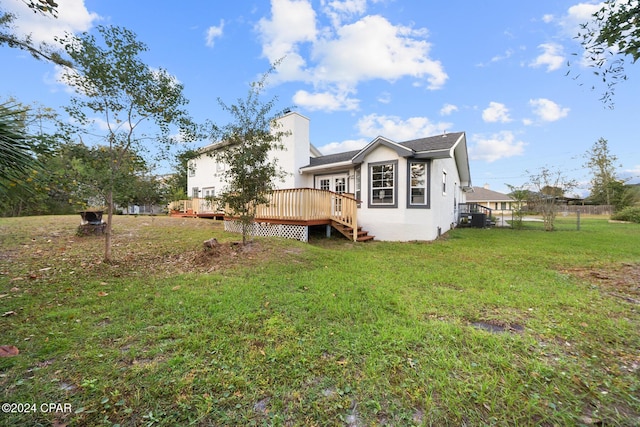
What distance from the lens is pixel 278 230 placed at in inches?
371

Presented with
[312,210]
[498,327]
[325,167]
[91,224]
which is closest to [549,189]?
[325,167]

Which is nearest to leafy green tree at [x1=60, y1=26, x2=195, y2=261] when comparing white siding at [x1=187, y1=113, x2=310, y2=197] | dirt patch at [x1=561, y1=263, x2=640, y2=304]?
white siding at [x1=187, y1=113, x2=310, y2=197]

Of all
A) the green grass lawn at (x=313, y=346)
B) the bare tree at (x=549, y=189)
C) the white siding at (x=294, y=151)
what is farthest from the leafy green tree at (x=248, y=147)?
the bare tree at (x=549, y=189)

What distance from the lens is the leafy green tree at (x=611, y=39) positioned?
2251 millimetres

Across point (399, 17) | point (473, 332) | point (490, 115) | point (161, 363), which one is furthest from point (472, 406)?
point (490, 115)

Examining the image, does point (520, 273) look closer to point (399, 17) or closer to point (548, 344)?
point (548, 344)

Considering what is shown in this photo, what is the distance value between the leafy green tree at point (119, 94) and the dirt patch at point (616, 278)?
A: 27.3 ft

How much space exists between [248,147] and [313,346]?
194 inches

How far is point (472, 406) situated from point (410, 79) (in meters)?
12.9

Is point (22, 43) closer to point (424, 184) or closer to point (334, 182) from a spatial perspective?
point (334, 182)

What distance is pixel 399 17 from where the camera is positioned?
28.9 ft

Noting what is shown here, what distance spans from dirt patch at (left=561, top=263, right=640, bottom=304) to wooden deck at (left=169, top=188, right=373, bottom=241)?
19.4ft

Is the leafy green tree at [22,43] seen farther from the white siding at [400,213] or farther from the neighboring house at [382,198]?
the white siding at [400,213]

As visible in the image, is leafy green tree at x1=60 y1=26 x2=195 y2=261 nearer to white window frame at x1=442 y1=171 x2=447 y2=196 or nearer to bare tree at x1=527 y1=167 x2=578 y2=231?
white window frame at x1=442 y1=171 x2=447 y2=196
